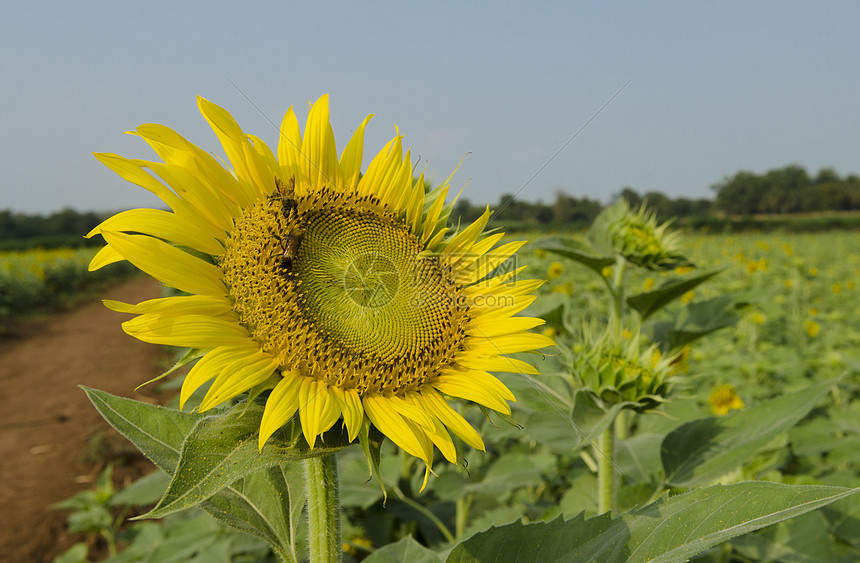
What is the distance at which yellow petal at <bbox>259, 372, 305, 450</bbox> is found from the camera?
82cm

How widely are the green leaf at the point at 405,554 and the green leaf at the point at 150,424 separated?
0.50 m

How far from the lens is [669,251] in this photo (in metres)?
2.44

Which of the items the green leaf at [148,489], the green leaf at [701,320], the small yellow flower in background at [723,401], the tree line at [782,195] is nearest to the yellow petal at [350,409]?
the green leaf at [148,489]

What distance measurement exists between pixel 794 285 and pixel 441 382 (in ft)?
28.0

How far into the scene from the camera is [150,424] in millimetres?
997

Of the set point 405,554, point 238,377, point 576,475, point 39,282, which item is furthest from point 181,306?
point 39,282

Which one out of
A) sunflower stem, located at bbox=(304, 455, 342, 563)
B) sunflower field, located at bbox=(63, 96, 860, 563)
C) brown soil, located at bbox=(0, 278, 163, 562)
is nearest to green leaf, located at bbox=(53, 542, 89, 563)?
brown soil, located at bbox=(0, 278, 163, 562)

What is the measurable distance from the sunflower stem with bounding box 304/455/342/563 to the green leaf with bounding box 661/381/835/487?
3.55ft

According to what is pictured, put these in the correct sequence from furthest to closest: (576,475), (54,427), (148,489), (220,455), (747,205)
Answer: (747,205) < (54,427) < (576,475) < (148,489) < (220,455)

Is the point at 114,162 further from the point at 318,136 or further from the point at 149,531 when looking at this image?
the point at 149,531

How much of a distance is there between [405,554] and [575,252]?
1.41 metres

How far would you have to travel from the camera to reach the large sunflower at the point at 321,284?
90cm

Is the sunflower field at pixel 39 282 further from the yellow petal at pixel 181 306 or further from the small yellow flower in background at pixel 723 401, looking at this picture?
the yellow petal at pixel 181 306
